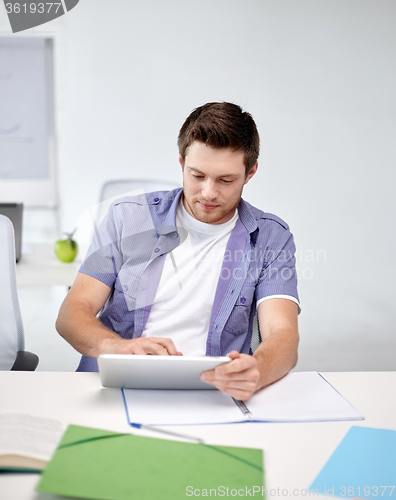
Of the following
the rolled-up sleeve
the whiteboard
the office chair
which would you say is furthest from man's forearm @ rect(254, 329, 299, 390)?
the whiteboard

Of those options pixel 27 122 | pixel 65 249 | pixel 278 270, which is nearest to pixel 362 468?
pixel 278 270

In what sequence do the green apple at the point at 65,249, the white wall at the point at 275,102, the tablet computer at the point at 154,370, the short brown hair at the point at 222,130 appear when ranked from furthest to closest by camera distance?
1. the white wall at the point at 275,102
2. the green apple at the point at 65,249
3. the short brown hair at the point at 222,130
4. the tablet computer at the point at 154,370

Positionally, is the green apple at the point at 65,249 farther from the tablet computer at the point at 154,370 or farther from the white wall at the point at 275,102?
the white wall at the point at 275,102

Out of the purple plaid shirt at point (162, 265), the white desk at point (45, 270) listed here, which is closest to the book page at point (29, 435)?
the purple plaid shirt at point (162, 265)

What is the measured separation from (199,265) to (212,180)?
25 cm

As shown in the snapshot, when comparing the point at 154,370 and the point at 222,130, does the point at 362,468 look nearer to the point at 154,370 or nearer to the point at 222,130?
the point at 154,370

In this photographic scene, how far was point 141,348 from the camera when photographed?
1045mm

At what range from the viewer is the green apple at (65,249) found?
2305mm

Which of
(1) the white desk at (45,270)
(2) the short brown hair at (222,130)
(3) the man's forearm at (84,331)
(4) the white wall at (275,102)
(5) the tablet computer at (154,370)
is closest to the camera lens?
(5) the tablet computer at (154,370)

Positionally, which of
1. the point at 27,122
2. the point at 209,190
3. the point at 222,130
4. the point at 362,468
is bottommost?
the point at 27,122

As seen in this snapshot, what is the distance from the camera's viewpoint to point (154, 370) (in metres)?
0.94

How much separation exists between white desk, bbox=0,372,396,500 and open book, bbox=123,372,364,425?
0.8 inches

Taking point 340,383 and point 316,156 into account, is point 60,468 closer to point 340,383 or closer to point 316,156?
point 340,383

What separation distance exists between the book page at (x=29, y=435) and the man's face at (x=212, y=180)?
78 cm
